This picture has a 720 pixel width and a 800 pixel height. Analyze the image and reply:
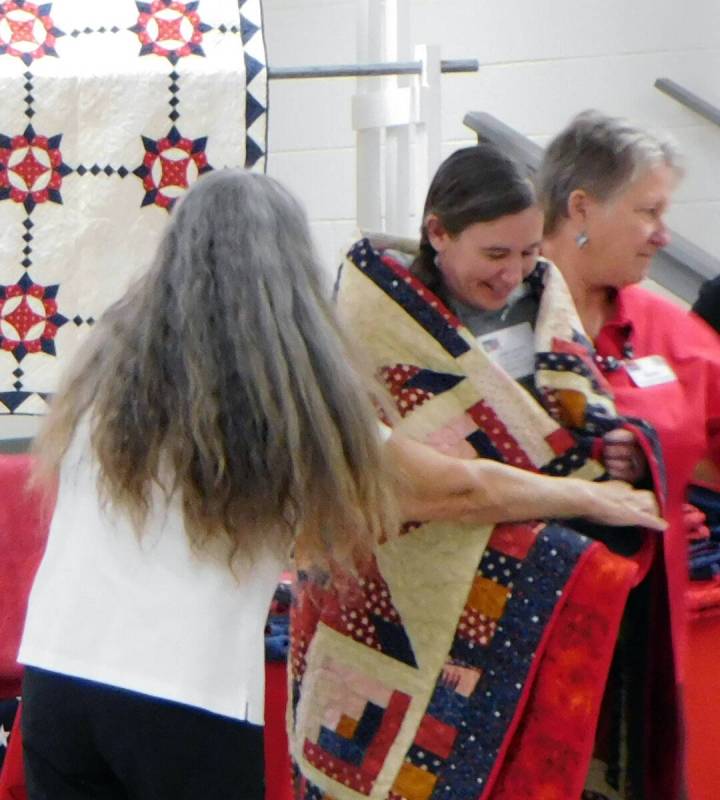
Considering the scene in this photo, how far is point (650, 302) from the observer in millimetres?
1933

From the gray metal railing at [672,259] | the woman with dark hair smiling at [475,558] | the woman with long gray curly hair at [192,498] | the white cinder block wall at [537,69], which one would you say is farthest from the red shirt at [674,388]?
the white cinder block wall at [537,69]

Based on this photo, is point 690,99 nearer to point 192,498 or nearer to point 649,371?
point 649,371

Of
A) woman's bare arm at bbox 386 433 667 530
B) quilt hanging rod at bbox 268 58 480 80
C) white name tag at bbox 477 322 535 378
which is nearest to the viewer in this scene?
woman's bare arm at bbox 386 433 667 530

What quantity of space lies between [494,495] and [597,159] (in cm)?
55

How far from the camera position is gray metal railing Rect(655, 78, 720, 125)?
3.56 metres

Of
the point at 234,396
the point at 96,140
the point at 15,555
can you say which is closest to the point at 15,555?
the point at 15,555

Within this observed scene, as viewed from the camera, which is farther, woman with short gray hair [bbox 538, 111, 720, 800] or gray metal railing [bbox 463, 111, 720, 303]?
gray metal railing [bbox 463, 111, 720, 303]

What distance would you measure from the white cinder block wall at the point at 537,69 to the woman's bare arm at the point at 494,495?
217cm

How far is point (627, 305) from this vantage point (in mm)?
1907

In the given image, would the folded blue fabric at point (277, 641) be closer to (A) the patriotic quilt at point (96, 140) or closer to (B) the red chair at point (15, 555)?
(B) the red chair at point (15, 555)

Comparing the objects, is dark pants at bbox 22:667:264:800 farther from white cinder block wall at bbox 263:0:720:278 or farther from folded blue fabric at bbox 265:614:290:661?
white cinder block wall at bbox 263:0:720:278

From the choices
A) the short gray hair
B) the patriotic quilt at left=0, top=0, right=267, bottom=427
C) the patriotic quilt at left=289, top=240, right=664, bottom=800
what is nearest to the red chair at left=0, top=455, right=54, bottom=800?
the patriotic quilt at left=0, top=0, right=267, bottom=427

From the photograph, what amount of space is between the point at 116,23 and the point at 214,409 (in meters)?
1.33

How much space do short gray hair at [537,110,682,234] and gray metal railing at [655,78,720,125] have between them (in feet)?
5.81
